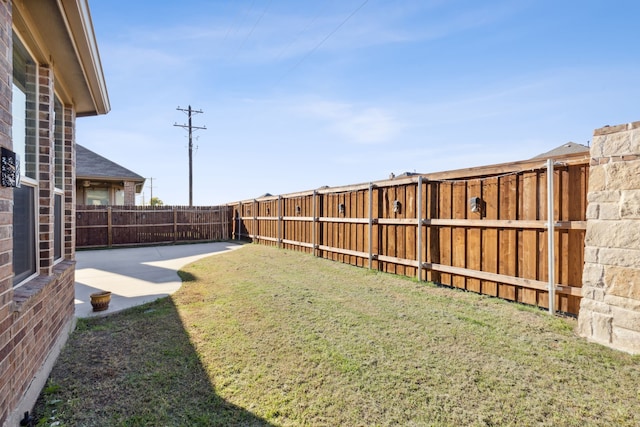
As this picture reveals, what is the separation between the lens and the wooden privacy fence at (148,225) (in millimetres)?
12875

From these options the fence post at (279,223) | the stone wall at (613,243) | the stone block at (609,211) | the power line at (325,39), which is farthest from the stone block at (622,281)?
→ the fence post at (279,223)

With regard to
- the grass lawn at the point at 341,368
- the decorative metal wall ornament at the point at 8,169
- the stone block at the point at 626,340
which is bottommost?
the grass lawn at the point at 341,368

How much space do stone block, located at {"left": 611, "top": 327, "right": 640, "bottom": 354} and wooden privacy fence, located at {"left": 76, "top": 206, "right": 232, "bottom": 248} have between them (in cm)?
1558

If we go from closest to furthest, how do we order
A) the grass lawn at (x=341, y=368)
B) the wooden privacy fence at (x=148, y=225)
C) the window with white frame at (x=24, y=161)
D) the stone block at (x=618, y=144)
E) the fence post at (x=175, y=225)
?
1. the grass lawn at (x=341, y=368)
2. the window with white frame at (x=24, y=161)
3. the stone block at (x=618, y=144)
4. the wooden privacy fence at (x=148, y=225)
5. the fence post at (x=175, y=225)

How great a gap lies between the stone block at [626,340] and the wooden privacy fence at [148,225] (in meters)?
15.6

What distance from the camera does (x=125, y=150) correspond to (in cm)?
2267

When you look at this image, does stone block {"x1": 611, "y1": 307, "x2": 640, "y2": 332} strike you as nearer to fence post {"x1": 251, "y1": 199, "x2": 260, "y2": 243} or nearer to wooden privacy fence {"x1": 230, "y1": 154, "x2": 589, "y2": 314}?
wooden privacy fence {"x1": 230, "y1": 154, "x2": 589, "y2": 314}

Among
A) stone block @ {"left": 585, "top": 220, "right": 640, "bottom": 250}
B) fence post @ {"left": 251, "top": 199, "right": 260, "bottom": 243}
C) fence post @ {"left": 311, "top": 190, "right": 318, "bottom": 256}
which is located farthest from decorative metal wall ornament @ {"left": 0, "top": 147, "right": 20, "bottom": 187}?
fence post @ {"left": 251, "top": 199, "right": 260, "bottom": 243}

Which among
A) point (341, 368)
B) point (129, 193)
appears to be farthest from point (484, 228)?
point (129, 193)

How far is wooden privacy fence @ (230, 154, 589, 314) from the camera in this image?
3568 mm

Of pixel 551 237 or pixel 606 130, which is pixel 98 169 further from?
pixel 606 130

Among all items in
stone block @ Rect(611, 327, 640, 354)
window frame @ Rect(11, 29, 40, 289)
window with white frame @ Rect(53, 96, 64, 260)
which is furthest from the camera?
window with white frame @ Rect(53, 96, 64, 260)

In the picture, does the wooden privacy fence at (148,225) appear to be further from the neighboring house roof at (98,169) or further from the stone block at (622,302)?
the stone block at (622,302)

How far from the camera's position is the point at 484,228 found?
4492 mm
